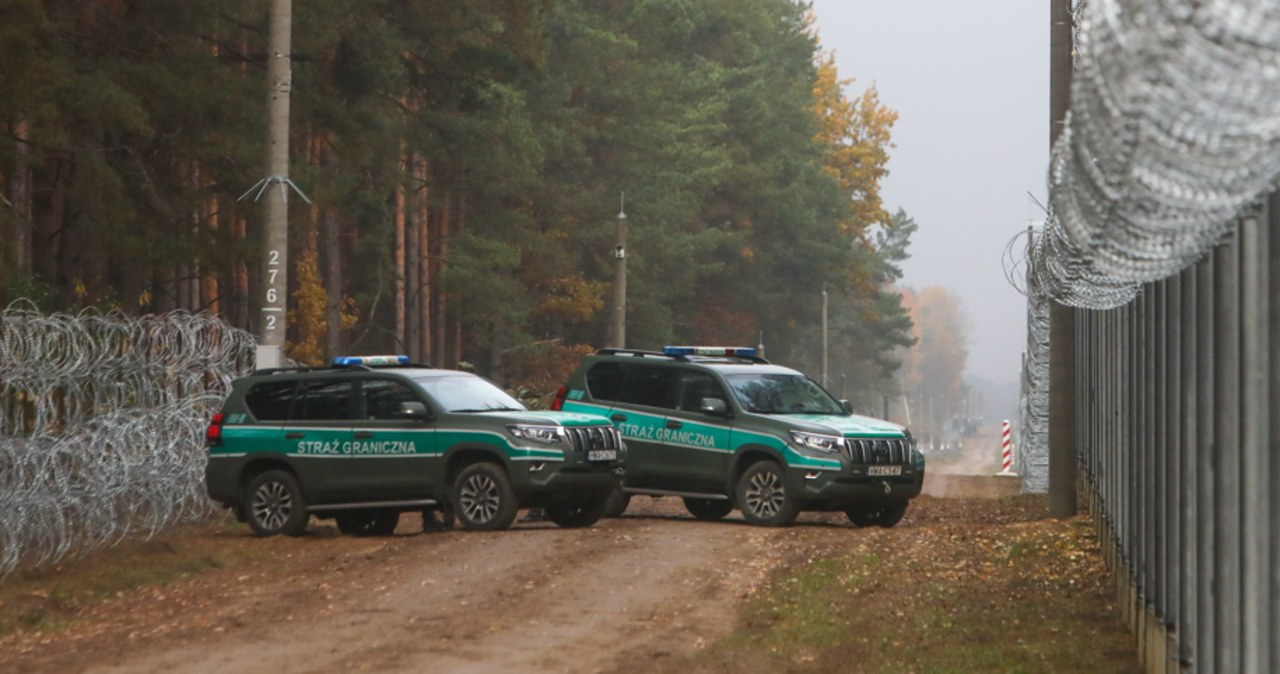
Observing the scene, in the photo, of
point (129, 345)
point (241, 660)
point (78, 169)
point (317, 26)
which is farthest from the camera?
point (317, 26)

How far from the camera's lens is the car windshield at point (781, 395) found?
21422 millimetres

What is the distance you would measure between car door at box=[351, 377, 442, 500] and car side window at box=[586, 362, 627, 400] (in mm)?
3252

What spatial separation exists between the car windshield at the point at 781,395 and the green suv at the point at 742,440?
0.02 metres

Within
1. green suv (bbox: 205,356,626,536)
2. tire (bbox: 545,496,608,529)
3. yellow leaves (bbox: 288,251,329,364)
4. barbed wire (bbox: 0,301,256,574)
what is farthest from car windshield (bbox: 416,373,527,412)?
yellow leaves (bbox: 288,251,329,364)

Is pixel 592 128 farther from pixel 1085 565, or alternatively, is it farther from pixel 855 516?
pixel 1085 565

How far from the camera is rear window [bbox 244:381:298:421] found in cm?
1998

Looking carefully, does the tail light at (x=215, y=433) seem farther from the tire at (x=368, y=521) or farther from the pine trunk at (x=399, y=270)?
the pine trunk at (x=399, y=270)

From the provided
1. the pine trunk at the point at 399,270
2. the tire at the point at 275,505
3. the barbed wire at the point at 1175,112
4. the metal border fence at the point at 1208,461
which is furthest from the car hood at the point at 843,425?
the pine trunk at the point at 399,270

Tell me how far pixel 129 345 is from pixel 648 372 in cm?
594

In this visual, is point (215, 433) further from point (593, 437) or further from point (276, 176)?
point (593, 437)

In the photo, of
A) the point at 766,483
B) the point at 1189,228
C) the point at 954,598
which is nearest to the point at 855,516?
the point at 766,483

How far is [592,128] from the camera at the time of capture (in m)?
59.0

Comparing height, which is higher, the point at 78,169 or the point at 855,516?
the point at 78,169

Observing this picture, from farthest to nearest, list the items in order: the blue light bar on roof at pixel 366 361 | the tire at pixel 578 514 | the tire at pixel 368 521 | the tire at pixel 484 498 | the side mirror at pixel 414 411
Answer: the tire at pixel 368 521 → the tire at pixel 578 514 → the blue light bar on roof at pixel 366 361 → the side mirror at pixel 414 411 → the tire at pixel 484 498
